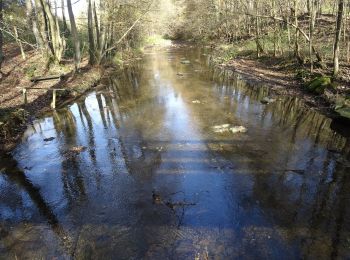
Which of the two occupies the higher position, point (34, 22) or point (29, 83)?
point (34, 22)

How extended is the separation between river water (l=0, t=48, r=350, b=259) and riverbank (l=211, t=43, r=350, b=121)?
38.6 inches

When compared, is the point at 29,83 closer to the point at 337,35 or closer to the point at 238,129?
the point at 238,129

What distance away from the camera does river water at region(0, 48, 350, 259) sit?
6.21 m

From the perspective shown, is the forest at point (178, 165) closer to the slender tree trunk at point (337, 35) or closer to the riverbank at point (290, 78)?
the riverbank at point (290, 78)

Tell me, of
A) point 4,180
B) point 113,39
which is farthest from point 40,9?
point 4,180

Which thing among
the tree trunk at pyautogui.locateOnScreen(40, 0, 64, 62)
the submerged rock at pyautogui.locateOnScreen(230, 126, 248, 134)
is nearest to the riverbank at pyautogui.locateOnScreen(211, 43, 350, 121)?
the submerged rock at pyautogui.locateOnScreen(230, 126, 248, 134)

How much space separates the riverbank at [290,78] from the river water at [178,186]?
981 mm

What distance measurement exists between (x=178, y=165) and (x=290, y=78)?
12.6 meters

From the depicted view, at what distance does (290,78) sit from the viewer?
18984 millimetres

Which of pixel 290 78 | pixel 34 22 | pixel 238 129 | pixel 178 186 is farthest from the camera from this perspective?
pixel 34 22

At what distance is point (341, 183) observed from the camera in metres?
8.04

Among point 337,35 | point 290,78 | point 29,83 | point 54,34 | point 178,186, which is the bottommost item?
point 178,186

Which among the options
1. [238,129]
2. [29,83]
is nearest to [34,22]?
[29,83]

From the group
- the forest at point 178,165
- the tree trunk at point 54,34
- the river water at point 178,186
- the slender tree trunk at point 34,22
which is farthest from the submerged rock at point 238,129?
the slender tree trunk at point 34,22
